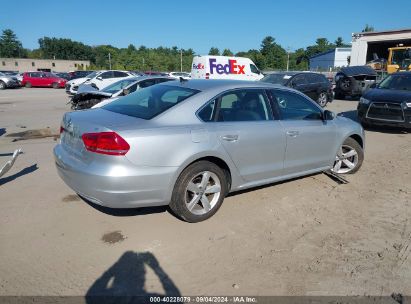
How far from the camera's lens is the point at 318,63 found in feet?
272

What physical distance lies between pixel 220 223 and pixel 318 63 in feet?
281

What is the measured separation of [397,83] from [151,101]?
8.81 meters

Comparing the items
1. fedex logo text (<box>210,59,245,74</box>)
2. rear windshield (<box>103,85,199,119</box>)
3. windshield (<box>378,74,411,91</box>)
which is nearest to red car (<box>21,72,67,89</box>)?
fedex logo text (<box>210,59,245,74</box>)

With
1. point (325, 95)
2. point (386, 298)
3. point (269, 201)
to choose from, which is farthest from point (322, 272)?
point (325, 95)

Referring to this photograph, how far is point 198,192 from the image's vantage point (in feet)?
13.1

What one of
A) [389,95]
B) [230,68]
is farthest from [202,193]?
[230,68]

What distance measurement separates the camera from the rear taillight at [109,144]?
3432 mm

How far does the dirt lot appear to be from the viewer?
300cm

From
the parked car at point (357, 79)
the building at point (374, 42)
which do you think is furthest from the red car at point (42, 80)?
the building at point (374, 42)

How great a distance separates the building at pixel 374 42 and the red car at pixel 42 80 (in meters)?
28.2

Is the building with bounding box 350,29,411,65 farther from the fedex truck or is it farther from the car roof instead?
the car roof

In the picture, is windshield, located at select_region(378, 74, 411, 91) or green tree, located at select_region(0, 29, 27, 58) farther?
green tree, located at select_region(0, 29, 27, 58)

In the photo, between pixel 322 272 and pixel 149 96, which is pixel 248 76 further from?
pixel 322 272

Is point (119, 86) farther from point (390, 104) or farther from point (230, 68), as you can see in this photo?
point (230, 68)
